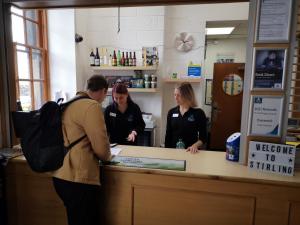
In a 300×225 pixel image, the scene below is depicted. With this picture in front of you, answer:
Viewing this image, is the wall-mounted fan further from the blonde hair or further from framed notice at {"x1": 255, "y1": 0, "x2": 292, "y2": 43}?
framed notice at {"x1": 255, "y1": 0, "x2": 292, "y2": 43}

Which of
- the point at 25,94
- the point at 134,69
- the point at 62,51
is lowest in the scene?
the point at 25,94

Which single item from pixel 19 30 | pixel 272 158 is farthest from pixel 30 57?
pixel 272 158

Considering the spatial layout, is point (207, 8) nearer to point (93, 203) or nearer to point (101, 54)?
point (101, 54)

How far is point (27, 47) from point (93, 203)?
2.90m

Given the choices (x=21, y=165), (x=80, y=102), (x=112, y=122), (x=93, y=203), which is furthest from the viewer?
(x=112, y=122)

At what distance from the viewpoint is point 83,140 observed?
1.44m

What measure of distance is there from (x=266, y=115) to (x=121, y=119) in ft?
4.61

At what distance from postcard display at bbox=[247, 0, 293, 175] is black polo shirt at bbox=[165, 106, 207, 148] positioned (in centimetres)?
70

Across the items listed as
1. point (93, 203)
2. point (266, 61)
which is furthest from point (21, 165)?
point (266, 61)

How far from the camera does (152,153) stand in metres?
1.92

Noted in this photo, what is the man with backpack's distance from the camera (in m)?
1.38

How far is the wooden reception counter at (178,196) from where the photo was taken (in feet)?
4.76

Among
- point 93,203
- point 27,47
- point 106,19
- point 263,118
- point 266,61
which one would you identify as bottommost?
point 93,203

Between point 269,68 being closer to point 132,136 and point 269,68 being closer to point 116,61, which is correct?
point 132,136
